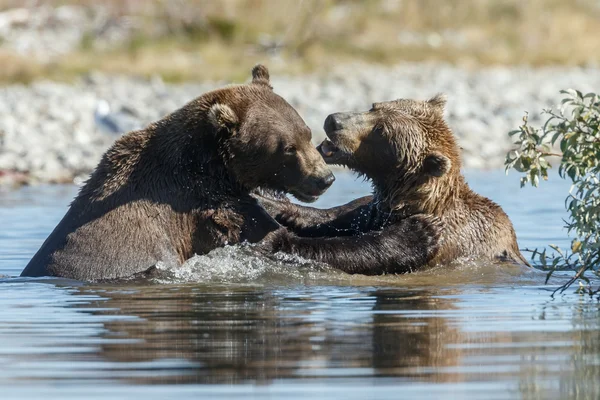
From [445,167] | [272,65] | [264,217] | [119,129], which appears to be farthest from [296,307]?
[272,65]

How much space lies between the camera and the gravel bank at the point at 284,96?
56.4ft

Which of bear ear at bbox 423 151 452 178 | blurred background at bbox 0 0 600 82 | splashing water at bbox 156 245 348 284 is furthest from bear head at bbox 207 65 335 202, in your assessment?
blurred background at bbox 0 0 600 82

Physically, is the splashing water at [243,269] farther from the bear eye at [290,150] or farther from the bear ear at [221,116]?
the bear ear at [221,116]

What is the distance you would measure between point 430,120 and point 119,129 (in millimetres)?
10161

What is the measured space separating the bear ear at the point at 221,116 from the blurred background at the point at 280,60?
8.84 m

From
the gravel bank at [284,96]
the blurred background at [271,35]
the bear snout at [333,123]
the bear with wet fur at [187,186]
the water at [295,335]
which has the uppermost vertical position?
the blurred background at [271,35]

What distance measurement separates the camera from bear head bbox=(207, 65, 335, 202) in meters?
8.02

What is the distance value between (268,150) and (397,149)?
1.03 metres

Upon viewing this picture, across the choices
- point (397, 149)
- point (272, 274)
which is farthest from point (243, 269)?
point (397, 149)

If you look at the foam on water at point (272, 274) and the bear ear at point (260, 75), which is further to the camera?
the bear ear at point (260, 75)

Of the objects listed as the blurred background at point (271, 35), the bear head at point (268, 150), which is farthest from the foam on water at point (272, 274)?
the blurred background at point (271, 35)

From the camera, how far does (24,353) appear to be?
5.27 m

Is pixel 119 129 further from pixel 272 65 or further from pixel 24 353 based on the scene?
pixel 24 353

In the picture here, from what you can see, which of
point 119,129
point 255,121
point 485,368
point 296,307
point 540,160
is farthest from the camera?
point 119,129
